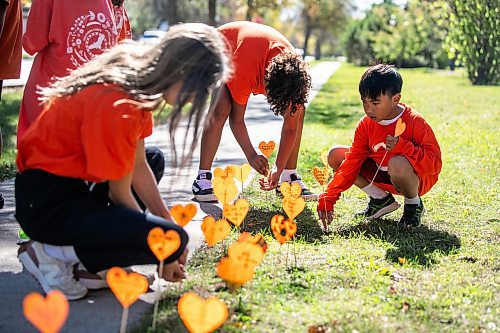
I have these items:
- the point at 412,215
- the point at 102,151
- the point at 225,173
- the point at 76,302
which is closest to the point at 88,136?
the point at 102,151

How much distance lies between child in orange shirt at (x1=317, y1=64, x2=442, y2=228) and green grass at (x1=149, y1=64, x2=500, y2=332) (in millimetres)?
156

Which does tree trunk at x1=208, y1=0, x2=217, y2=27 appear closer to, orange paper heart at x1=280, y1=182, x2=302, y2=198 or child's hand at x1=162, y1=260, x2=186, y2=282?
orange paper heart at x1=280, y1=182, x2=302, y2=198

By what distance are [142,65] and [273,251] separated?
1.28 meters

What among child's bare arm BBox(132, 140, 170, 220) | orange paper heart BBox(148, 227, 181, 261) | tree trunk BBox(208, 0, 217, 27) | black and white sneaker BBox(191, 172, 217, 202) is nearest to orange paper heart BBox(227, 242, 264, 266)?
orange paper heart BBox(148, 227, 181, 261)

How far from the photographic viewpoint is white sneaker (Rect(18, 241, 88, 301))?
9.23 feet

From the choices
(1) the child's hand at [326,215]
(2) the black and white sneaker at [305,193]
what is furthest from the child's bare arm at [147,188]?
(2) the black and white sneaker at [305,193]

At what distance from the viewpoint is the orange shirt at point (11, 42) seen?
4051 millimetres

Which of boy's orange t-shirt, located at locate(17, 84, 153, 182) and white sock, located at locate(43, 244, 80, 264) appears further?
white sock, located at locate(43, 244, 80, 264)

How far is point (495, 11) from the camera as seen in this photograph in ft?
66.5

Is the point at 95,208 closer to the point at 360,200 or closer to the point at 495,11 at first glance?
the point at 360,200

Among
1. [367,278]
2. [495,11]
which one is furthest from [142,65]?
[495,11]

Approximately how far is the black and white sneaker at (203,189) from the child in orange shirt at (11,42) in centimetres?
138

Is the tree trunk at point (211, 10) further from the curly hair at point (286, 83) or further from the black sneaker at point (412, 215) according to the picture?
the black sneaker at point (412, 215)

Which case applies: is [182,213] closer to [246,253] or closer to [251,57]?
[246,253]
